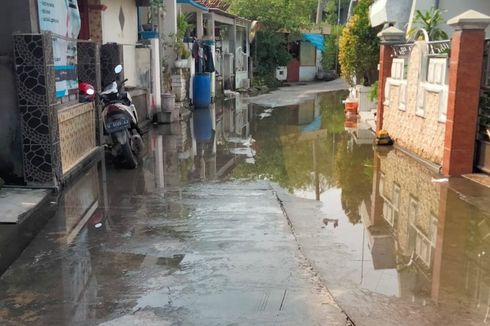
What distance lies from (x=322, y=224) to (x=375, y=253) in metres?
0.99

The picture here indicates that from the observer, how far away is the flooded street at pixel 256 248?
3939 mm

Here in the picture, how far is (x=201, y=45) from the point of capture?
60.5 feet

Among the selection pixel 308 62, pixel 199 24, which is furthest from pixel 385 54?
pixel 308 62

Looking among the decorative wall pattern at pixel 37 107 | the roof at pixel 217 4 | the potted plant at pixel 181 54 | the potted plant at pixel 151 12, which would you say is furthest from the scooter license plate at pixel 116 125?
the roof at pixel 217 4

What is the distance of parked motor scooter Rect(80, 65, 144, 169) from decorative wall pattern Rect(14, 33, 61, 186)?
1619 millimetres

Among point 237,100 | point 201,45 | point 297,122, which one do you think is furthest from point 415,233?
point 237,100

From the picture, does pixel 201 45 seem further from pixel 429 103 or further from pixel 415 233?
pixel 415 233

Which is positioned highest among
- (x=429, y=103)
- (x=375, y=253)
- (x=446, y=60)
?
(x=446, y=60)

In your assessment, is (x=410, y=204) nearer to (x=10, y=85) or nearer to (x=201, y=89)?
(x=10, y=85)

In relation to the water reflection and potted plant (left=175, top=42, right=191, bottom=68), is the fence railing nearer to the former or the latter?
the water reflection

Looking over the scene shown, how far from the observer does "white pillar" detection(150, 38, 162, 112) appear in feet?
45.3

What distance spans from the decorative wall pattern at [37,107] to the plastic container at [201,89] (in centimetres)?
1103

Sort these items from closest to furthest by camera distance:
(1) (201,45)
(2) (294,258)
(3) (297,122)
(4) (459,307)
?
(4) (459,307), (2) (294,258), (3) (297,122), (1) (201,45)

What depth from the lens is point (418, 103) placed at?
962cm
